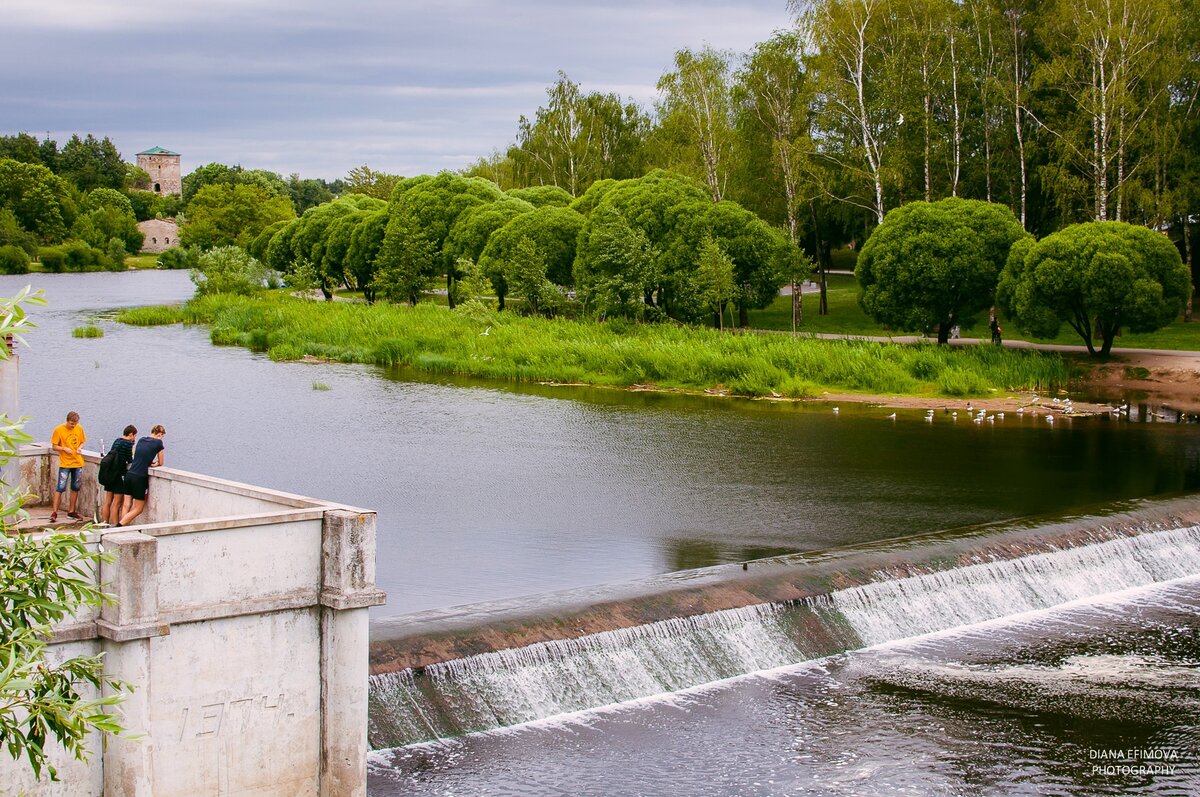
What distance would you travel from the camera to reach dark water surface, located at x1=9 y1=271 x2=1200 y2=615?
23234mm

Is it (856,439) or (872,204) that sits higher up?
(872,204)

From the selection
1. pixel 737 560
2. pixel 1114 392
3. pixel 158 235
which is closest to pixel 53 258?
pixel 158 235

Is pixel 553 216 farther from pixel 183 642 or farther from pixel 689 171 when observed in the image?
pixel 183 642

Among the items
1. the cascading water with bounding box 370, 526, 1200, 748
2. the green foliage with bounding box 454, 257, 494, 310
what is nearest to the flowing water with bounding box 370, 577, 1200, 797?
the cascading water with bounding box 370, 526, 1200, 748

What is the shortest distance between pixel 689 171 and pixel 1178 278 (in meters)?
27.8

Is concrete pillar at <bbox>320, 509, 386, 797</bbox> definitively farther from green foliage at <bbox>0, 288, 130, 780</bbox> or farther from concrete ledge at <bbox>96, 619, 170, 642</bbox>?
green foliage at <bbox>0, 288, 130, 780</bbox>

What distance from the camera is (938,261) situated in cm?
4475

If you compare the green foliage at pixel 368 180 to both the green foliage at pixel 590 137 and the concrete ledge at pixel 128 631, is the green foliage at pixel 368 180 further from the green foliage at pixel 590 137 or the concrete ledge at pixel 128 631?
the concrete ledge at pixel 128 631

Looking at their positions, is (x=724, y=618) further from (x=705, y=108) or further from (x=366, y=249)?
(x=366, y=249)

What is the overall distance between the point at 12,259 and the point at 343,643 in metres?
119

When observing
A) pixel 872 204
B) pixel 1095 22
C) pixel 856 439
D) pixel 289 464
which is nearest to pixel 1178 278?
pixel 1095 22

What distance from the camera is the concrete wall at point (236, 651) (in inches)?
435

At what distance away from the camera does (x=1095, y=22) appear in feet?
152

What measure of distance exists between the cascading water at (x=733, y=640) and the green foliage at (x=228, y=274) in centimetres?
5857
